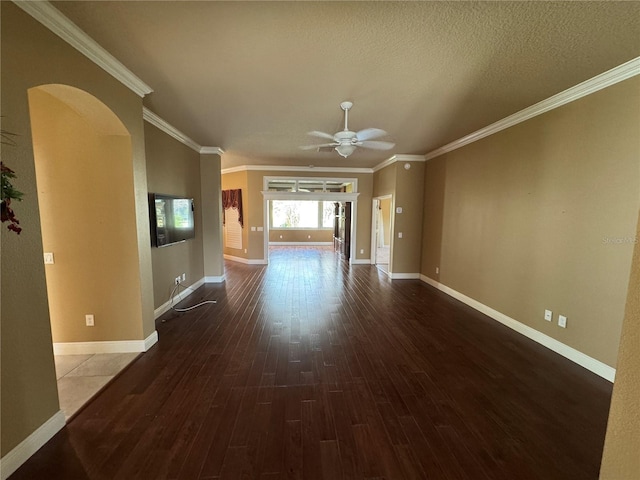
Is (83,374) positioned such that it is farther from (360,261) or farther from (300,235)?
(300,235)

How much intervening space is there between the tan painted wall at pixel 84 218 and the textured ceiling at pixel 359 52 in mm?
815

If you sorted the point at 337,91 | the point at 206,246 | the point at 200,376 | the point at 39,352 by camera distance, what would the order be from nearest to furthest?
1. the point at 39,352
2. the point at 200,376
3. the point at 337,91
4. the point at 206,246

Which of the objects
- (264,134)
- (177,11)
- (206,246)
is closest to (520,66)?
(177,11)

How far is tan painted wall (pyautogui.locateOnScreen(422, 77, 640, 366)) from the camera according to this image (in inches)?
94.2

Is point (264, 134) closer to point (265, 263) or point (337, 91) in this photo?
point (337, 91)

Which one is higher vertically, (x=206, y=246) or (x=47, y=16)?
(x=47, y=16)

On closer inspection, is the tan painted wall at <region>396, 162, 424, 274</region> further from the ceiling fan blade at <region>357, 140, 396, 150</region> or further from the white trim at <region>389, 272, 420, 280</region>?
the ceiling fan blade at <region>357, 140, 396, 150</region>

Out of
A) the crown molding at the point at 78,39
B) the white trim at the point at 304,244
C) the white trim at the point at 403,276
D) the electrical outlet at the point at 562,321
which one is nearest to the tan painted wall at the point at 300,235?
the white trim at the point at 304,244

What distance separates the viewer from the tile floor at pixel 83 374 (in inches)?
83.3

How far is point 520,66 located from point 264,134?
3428mm

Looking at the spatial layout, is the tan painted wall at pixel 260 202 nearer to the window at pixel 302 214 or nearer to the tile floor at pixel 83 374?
the window at pixel 302 214

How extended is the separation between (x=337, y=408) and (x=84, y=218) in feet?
9.68

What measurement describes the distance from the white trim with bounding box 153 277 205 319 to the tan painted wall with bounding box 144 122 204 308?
61 mm

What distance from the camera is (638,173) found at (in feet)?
7.39
